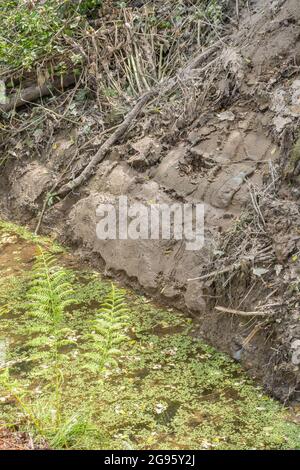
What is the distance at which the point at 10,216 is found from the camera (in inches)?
298

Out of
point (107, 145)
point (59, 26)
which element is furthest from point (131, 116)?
point (59, 26)

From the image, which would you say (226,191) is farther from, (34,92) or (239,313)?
(34,92)

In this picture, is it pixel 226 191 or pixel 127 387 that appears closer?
pixel 127 387

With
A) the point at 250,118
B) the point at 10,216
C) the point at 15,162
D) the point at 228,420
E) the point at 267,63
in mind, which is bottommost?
the point at 228,420

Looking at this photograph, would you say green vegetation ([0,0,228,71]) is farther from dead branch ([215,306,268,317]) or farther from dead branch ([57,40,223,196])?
dead branch ([215,306,268,317])

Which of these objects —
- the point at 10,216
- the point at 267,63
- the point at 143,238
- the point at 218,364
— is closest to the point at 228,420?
the point at 218,364

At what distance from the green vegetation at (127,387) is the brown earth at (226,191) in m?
0.23

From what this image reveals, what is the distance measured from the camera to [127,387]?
4402mm

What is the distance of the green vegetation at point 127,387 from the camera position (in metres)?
3.77

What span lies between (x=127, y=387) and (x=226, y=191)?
1875 mm

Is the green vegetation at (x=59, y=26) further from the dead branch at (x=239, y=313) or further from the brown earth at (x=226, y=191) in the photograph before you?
the dead branch at (x=239, y=313)

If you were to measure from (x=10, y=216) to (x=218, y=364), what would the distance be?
3.79 m

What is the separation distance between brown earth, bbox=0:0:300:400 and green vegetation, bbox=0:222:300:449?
23 centimetres

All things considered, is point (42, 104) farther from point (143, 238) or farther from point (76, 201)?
point (143, 238)
